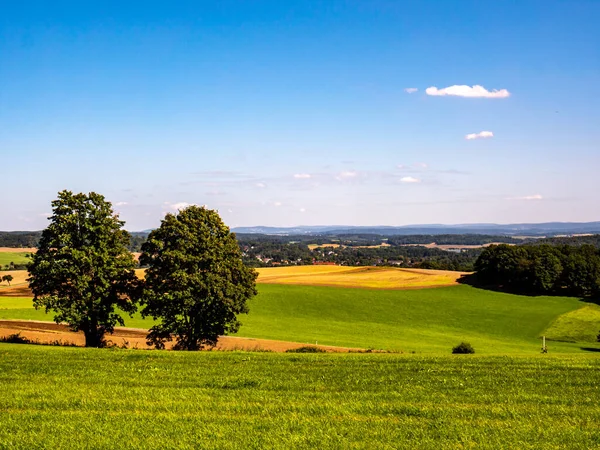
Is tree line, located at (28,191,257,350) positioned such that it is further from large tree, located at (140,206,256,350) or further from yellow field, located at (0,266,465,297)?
yellow field, located at (0,266,465,297)

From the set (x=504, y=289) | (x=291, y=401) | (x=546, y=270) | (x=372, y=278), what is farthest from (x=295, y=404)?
(x=372, y=278)

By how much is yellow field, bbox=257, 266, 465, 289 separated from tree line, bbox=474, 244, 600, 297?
10.8 meters

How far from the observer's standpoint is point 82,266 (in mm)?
36594

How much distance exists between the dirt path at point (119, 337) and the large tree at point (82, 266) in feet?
33.3

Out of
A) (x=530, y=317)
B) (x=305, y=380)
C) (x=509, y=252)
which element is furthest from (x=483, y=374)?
(x=509, y=252)

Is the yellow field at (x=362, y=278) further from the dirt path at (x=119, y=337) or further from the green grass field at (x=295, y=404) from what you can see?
the green grass field at (x=295, y=404)

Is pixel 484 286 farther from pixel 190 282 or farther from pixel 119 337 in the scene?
pixel 190 282

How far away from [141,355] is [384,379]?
1263cm

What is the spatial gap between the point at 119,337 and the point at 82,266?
20.0 metres

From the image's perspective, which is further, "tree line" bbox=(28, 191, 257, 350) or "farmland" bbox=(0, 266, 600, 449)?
"tree line" bbox=(28, 191, 257, 350)

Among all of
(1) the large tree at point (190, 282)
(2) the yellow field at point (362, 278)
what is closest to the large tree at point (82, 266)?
(1) the large tree at point (190, 282)

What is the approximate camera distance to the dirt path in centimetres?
4797

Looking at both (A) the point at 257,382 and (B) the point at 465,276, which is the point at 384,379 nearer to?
(A) the point at 257,382

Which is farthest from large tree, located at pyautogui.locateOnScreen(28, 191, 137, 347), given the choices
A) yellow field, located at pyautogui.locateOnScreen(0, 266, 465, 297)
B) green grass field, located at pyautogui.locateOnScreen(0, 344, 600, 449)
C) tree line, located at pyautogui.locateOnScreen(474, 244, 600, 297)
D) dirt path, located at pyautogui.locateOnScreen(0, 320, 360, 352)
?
tree line, located at pyautogui.locateOnScreen(474, 244, 600, 297)
